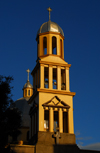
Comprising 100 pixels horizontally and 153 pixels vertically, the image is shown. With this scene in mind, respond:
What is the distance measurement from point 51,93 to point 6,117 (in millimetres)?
8044

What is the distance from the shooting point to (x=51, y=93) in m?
35.1

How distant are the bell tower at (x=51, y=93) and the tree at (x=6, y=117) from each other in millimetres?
5261

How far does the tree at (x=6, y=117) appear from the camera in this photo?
27.4m

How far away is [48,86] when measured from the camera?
35.5m

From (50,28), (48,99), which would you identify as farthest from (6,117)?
(50,28)

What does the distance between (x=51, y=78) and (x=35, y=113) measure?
3958 millimetres

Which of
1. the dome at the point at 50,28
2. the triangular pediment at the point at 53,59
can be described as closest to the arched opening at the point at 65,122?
the triangular pediment at the point at 53,59

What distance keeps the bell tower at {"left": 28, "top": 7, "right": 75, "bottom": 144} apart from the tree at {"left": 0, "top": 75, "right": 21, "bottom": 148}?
526 centimetres

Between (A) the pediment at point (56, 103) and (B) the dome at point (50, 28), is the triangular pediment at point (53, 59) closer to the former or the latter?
(B) the dome at point (50, 28)

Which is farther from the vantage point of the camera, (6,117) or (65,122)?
(65,122)

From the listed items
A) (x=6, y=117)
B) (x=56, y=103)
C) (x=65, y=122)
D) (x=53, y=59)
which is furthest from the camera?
(x=53, y=59)

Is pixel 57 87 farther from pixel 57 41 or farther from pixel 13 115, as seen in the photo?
pixel 13 115

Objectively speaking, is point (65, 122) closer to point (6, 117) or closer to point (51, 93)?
point (51, 93)

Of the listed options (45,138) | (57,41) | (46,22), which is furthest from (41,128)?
(46,22)
